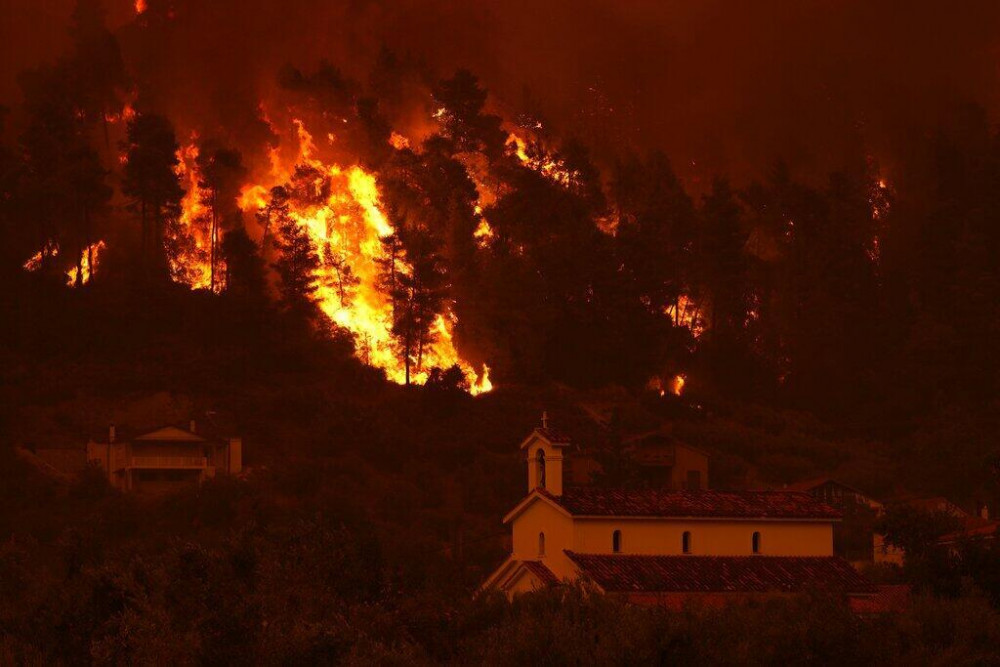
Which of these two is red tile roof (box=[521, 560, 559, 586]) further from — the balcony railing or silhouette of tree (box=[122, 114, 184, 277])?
silhouette of tree (box=[122, 114, 184, 277])

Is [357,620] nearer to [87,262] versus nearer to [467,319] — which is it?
[467,319]

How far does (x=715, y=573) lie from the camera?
56.3m

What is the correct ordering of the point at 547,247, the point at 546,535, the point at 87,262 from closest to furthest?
the point at 546,535 → the point at 547,247 → the point at 87,262

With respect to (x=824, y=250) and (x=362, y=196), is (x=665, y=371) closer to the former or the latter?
(x=824, y=250)

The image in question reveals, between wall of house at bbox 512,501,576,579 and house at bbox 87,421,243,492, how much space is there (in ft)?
72.7

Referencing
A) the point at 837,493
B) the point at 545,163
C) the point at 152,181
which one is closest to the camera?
the point at 837,493

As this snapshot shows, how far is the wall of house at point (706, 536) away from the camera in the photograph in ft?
187

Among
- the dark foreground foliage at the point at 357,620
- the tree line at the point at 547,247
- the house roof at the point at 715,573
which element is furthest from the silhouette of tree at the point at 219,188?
the dark foreground foliage at the point at 357,620

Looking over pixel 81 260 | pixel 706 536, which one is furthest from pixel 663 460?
pixel 81 260

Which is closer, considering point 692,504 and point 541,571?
point 541,571

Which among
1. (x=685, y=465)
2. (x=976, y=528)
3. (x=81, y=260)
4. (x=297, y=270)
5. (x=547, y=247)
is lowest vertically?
(x=976, y=528)

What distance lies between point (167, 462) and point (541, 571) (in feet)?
89.9

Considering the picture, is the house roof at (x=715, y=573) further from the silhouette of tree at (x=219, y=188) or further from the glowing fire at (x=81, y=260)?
the glowing fire at (x=81, y=260)

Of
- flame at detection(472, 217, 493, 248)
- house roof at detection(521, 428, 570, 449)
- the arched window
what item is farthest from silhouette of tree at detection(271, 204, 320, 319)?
house roof at detection(521, 428, 570, 449)
